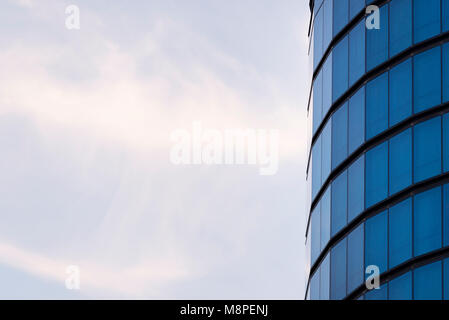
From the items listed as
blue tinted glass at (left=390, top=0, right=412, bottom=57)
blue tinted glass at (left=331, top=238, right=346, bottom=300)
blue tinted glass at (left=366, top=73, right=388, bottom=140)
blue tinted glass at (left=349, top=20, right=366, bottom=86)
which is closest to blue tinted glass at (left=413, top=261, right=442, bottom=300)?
blue tinted glass at (left=331, top=238, right=346, bottom=300)

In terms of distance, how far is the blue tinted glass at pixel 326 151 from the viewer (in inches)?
1789

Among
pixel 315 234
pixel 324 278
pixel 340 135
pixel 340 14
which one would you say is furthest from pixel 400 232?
pixel 340 14

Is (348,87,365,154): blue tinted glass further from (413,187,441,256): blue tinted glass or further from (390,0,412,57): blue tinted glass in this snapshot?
(413,187,441,256): blue tinted glass

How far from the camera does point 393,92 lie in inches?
1646

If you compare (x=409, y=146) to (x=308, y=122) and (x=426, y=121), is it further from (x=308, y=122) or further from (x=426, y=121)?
(x=308, y=122)

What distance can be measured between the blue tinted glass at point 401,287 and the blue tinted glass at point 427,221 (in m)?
0.96

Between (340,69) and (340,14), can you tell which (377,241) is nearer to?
(340,69)

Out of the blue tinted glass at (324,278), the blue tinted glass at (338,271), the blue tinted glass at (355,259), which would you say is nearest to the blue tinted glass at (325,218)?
the blue tinted glass at (324,278)

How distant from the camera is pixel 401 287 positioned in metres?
38.9

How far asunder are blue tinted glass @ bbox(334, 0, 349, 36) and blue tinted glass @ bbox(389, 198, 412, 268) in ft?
31.6

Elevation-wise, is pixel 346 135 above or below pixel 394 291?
above
